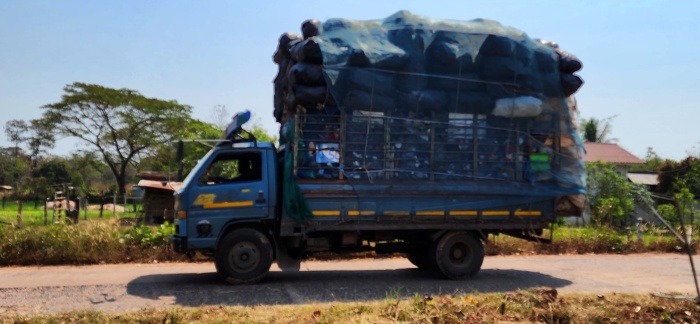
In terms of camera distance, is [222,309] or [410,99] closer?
[222,309]

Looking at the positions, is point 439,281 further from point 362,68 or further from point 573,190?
point 362,68

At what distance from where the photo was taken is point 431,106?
938cm

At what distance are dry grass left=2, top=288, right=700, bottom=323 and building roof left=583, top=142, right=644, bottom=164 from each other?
3042 cm

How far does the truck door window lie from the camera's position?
9.05 meters

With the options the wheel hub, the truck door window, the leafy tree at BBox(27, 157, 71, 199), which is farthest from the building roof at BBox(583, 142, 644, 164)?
the leafy tree at BBox(27, 157, 71, 199)

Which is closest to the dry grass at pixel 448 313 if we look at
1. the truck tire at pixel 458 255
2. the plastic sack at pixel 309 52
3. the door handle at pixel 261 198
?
the door handle at pixel 261 198

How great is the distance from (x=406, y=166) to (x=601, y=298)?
3451 millimetres

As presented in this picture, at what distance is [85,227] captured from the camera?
11.8 metres

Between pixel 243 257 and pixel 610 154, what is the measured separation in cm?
3310

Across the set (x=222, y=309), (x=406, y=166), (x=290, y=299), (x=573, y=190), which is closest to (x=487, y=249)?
(x=573, y=190)

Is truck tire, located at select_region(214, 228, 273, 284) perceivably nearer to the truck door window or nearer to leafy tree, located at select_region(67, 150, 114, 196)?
the truck door window

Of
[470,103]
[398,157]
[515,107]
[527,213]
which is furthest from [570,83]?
[398,157]

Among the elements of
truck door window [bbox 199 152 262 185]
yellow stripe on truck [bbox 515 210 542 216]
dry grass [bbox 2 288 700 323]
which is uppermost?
truck door window [bbox 199 152 262 185]

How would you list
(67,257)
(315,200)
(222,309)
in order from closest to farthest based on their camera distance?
(222,309) → (315,200) → (67,257)
